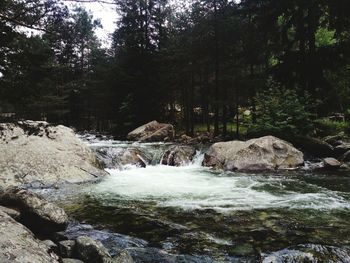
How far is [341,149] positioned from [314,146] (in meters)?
1.06

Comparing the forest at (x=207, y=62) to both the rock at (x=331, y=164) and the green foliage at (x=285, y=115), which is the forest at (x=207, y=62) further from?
the rock at (x=331, y=164)

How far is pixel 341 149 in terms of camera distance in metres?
15.6

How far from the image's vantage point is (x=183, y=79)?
2984cm

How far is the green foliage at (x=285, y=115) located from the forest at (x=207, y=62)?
49mm

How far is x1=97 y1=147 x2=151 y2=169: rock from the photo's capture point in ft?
50.8

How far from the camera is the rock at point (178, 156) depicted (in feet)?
54.4

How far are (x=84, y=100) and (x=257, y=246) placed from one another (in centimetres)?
4376

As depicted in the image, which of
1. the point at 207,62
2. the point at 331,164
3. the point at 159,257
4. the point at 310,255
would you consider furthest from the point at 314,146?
the point at 159,257

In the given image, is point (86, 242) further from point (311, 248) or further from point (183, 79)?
point (183, 79)

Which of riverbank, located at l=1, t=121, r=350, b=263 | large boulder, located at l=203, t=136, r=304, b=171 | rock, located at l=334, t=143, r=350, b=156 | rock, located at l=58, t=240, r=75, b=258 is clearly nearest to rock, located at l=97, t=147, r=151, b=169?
riverbank, located at l=1, t=121, r=350, b=263

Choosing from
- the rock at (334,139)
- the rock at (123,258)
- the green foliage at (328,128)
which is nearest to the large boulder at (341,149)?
the rock at (334,139)

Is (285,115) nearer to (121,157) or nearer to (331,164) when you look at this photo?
(331,164)

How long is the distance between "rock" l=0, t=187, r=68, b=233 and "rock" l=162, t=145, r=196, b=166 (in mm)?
10027

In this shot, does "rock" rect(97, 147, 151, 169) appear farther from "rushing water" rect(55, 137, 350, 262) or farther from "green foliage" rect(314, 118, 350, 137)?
"green foliage" rect(314, 118, 350, 137)
